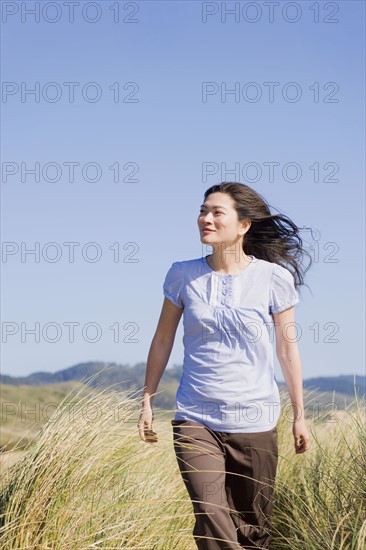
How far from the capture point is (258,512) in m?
4.20

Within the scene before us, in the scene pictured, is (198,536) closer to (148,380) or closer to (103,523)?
(103,523)

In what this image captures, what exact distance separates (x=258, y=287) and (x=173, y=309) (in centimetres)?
43

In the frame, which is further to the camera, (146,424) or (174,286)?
(174,286)

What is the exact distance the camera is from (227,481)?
4.12m

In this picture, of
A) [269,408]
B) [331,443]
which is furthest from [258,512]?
[331,443]

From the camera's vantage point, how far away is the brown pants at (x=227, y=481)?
12.7 feet

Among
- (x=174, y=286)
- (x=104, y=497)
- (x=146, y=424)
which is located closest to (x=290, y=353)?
(x=174, y=286)

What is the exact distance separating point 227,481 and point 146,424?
0.48 metres

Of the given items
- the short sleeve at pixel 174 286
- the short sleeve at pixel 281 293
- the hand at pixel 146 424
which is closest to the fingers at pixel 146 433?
the hand at pixel 146 424

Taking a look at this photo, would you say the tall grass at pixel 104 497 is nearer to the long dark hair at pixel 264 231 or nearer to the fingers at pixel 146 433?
the fingers at pixel 146 433

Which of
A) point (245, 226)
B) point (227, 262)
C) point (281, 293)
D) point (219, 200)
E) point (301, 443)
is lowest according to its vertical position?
point (301, 443)

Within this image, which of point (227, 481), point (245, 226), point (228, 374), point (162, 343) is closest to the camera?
point (228, 374)

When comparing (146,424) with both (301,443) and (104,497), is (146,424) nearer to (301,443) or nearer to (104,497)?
(104,497)

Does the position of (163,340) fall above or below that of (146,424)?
above
